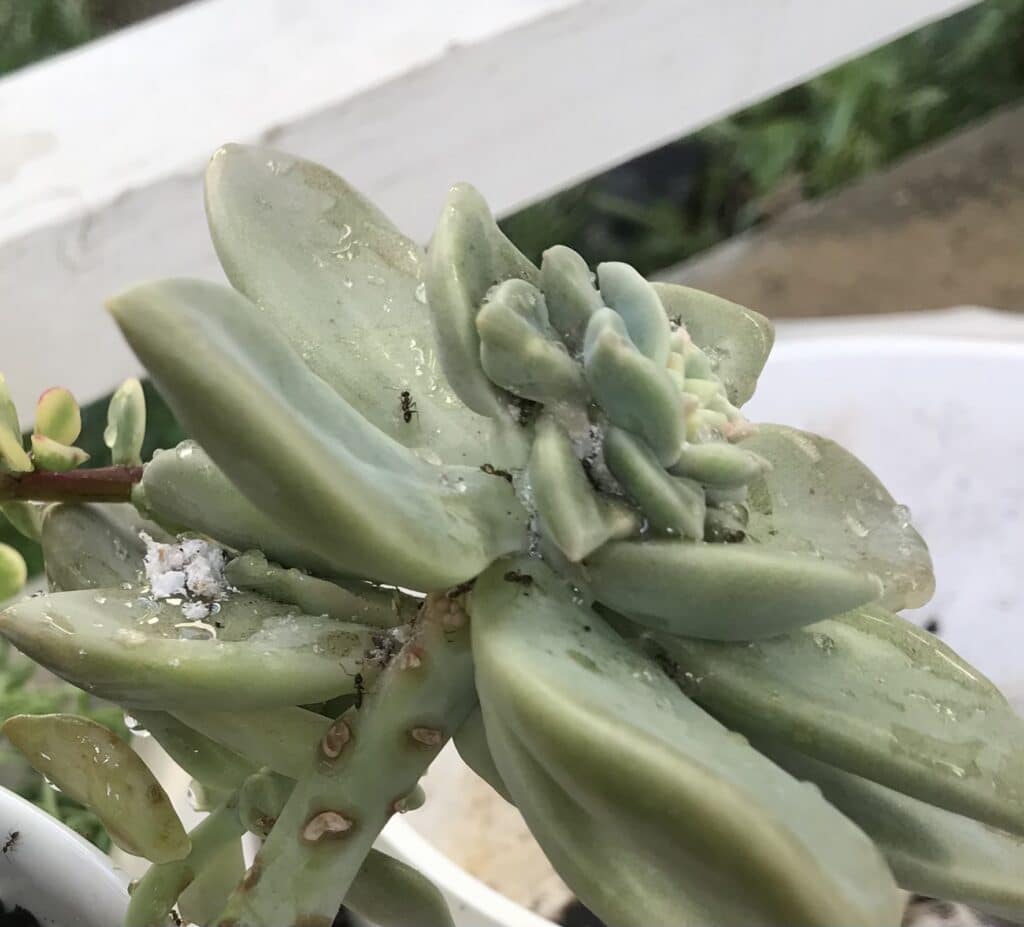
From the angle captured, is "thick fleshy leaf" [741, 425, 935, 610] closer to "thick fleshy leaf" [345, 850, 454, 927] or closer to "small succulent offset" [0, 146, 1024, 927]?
"small succulent offset" [0, 146, 1024, 927]

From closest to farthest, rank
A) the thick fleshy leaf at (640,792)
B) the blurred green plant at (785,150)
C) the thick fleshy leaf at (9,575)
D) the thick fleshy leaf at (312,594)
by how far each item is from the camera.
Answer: the thick fleshy leaf at (640,792)
the thick fleshy leaf at (312,594)
the thick fleshy leaf at (9,575)
the blurred green plant at (785,150)

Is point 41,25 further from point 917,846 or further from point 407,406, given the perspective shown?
point 917,846

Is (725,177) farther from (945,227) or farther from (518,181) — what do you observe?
(518,181)

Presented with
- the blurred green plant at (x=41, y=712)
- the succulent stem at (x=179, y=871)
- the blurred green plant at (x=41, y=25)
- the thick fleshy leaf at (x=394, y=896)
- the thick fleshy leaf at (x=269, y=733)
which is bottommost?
the blurred green plant at (x=41, y=712)

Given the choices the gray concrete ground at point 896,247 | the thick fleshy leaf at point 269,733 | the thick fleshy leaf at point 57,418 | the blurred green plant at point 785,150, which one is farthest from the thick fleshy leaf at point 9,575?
the gray concrete ground at point 896,247

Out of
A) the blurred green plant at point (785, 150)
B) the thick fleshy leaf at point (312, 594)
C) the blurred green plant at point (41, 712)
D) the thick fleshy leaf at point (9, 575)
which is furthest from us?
the blurred green plant at point (785, 150)

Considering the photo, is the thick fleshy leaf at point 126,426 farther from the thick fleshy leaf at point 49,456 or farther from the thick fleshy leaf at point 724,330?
the thick fleshy leaf at point 724,330

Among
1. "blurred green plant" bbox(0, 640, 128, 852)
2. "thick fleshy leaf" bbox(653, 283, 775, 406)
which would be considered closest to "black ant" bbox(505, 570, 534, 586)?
"thick fleshy leaf" bbox(653, 283, 775, 406)
